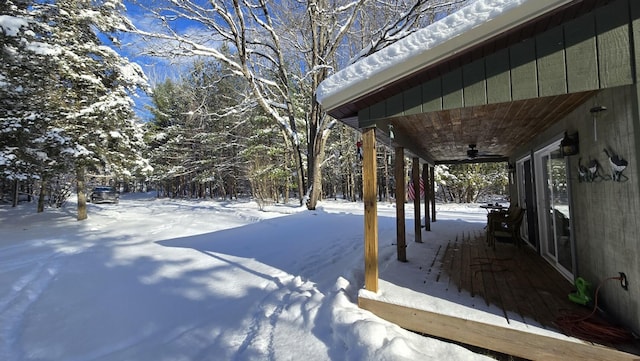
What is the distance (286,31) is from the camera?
501 inches

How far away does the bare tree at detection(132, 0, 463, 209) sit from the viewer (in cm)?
1075

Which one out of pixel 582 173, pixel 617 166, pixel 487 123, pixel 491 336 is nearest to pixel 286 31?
pixel 487 123

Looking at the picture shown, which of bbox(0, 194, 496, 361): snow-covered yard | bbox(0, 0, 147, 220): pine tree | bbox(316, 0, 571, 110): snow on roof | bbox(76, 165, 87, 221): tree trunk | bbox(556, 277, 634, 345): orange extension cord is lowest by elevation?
bbox(0, 194, 496, 361): snow-covered yard

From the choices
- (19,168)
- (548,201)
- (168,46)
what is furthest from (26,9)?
(548,201)

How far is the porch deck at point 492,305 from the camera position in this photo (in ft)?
7.89

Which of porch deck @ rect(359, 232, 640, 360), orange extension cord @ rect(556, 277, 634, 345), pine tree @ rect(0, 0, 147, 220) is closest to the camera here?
orange extension cord @ rect(556, 277, 634, 345)

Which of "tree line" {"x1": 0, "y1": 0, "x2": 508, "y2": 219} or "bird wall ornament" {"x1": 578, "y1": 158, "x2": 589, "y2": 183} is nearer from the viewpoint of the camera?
"bird wall ornament" {"x1": 578, "y1": 158, "x2": 589, "y2": 183}

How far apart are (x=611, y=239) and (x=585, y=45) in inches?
65.7

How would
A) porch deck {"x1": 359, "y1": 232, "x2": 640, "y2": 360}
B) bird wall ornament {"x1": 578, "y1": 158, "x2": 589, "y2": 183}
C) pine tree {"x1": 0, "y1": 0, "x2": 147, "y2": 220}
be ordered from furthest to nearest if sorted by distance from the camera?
1. pine tree {"x1": 0, "y1": 0, "x2": 147, "y2": 220}
2. bird wall ornament {"x1": 578, "y1": 158, "x2": 589, "y2": 183}
3. porch deck {"x1": 359, "y1": 232, "x2": 640, "y2": 360}

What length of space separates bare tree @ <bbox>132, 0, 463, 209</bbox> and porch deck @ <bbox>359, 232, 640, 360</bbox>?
332 inches

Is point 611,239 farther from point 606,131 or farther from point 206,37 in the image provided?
point 206,37

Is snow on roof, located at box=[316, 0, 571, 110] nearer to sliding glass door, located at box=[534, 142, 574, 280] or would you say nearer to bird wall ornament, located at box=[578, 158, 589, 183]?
bird wall ornament, located at box=[578, 158, 589, 183]

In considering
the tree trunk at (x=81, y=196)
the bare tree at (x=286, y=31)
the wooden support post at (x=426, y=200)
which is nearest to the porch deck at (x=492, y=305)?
the wooden support post at (x=426, y=200)

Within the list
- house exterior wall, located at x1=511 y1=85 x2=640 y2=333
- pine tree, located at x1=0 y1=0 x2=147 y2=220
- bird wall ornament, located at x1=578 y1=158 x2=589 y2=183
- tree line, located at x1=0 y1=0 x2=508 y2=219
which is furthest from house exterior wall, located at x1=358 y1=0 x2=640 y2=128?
pine tree, located at x1=0 y1=0 x2=147 y2=220
